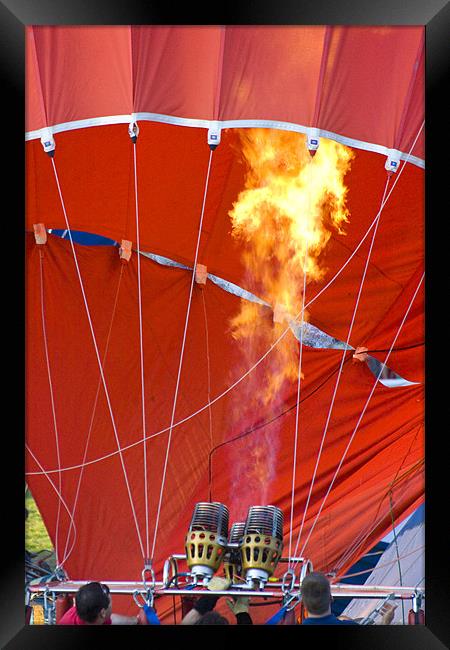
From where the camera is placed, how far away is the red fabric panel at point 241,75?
9.82 ft

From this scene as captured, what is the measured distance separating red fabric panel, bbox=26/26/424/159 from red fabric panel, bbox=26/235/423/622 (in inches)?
22.2

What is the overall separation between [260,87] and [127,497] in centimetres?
151

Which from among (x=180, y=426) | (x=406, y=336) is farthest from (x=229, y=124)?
(x=180, y=426)

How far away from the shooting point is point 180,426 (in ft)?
10.8

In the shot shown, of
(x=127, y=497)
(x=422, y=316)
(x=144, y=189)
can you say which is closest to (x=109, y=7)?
(x=144, y=189)

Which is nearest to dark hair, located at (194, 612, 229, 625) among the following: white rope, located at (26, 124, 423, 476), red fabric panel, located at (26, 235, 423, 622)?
red fabric panel, located at (26, 235, 423, 622)

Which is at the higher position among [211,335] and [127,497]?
[211,335]

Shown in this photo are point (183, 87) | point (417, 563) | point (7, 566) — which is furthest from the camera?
point (183, 87)

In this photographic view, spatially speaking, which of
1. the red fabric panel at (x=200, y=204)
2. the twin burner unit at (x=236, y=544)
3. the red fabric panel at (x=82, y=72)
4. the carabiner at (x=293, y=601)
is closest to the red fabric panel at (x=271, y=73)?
the red fabric panel at (x=200, y=204)

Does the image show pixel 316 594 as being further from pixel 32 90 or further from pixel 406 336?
pixel 32 90

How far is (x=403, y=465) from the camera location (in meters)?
3.12

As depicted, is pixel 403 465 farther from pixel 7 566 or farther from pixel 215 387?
pixel 7 566

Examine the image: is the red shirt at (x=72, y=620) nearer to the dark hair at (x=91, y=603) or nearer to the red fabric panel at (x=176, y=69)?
the dark hair at (x=91, y=603)

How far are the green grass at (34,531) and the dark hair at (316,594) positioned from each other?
Answer: 1.07 m
